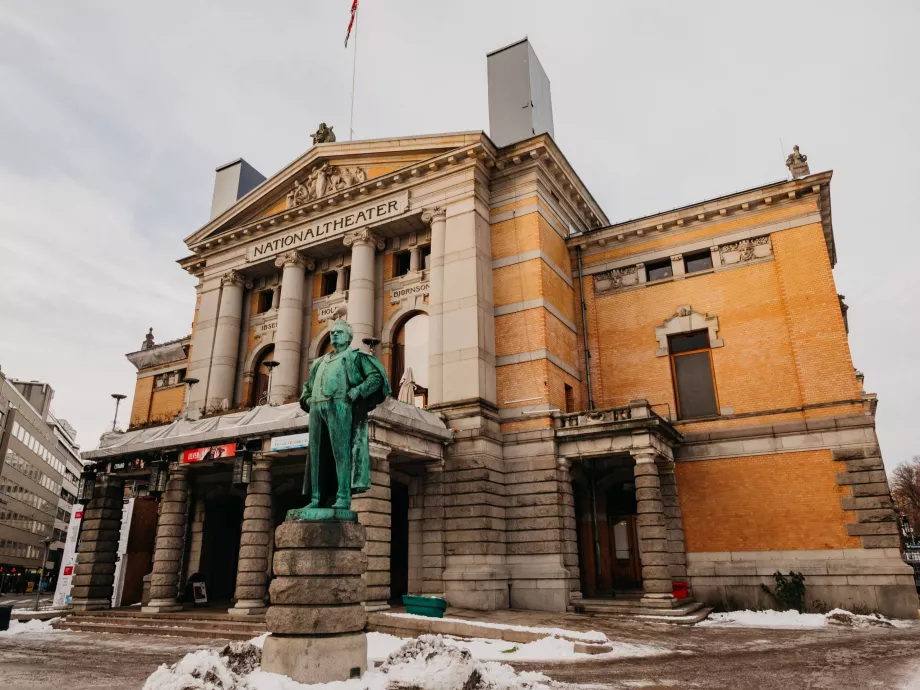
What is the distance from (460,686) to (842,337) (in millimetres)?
A: 19097

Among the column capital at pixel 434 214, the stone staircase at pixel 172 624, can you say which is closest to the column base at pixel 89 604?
the stone staircase at pixel 172 624

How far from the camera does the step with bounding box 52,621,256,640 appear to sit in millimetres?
16703

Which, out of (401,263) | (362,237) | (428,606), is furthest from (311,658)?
(401,263)

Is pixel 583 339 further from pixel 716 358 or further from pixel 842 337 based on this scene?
Result: pixel 842 337

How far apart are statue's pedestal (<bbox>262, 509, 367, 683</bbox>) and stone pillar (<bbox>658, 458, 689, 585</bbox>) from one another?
15207 mm

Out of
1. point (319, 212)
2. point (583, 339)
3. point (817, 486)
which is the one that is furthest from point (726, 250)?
point (319, 212)

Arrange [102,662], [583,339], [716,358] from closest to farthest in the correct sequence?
[102,662]
[716,358]
[583,339]

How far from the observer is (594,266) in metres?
26.9

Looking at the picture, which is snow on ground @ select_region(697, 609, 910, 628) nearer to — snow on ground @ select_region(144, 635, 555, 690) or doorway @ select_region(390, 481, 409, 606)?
doorway @ select_region(390, 481, 409, 606)

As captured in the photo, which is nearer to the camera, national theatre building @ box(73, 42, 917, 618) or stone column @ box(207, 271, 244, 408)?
national theatre building @ box(73, 42, 917, 618)

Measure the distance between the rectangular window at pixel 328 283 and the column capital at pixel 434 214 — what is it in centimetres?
601

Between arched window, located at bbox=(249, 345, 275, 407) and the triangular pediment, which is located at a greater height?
the triangular pediment

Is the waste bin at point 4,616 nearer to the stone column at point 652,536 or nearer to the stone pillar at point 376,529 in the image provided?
the stone pillar at point 376,529

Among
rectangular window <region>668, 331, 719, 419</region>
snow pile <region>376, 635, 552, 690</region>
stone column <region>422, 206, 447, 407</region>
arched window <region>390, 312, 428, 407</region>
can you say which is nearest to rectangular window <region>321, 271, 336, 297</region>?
arched window <region>390, 312, 428, 407</region>
